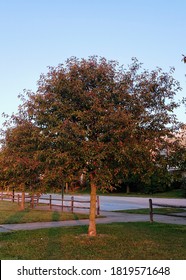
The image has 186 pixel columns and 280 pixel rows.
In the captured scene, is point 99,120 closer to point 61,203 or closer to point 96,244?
point 96,244

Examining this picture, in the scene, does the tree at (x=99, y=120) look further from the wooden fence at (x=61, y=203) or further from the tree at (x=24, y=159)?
the wooden fence at (x=61, y=203)

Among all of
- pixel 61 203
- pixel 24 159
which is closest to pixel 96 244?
pixel 24 159

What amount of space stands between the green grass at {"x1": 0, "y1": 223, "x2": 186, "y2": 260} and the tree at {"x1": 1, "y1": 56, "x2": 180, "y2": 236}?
1.28m

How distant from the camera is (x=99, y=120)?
450 inches

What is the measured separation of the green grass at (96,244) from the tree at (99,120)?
128cm

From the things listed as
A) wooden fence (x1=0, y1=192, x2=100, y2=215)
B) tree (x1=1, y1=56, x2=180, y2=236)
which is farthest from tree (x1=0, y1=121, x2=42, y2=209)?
wooden fence (x1=0, y1=192, x2=100, y2=215)

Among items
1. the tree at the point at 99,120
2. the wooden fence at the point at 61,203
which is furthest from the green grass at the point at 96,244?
the wooden fence at the point at 61,203

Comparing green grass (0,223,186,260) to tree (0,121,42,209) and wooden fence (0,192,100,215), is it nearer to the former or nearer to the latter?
tree (0,121,42,209)

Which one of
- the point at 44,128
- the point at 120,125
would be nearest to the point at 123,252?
the point at 120,125

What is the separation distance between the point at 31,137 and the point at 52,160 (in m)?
1.32

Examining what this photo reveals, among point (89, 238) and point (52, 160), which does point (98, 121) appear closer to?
point (52, 160)

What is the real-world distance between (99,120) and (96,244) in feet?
11.5

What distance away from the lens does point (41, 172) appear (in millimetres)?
12344

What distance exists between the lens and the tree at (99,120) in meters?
11.2
